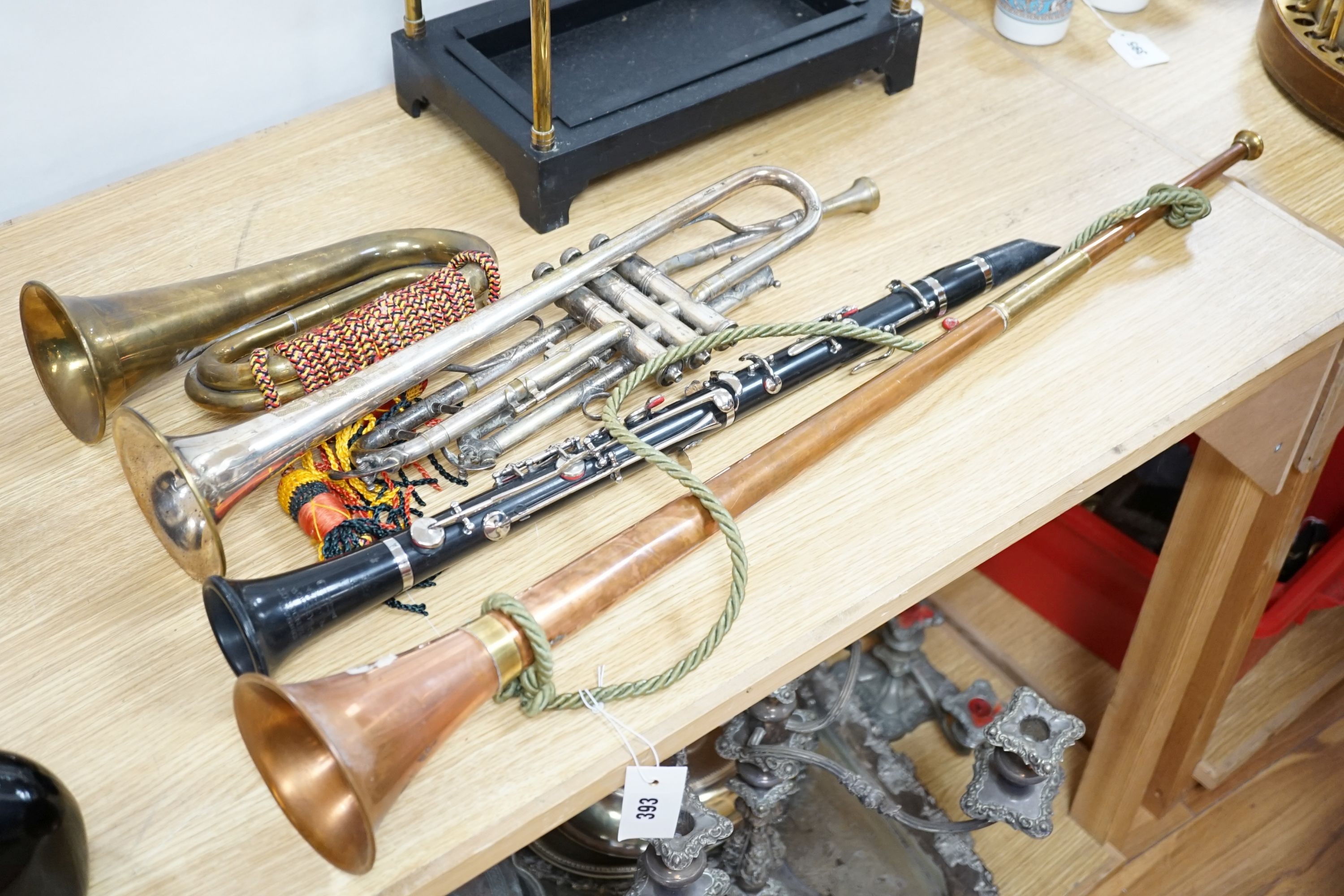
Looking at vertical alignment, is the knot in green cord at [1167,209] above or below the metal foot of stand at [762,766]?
above

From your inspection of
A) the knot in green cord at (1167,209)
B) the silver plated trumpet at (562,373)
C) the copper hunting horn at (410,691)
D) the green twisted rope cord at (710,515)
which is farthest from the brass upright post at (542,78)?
the knot in green cord at (1167,209)

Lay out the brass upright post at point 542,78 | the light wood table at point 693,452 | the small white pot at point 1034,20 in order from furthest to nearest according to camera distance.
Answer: the small white pot at point 1034,20
the brass upright post at point 542,78
the light wood table at point 693,452

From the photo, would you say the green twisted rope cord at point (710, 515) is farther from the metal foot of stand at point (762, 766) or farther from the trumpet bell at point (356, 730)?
the metal foot of stand at point (762, 766)

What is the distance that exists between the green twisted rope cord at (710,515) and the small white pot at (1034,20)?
26.9 inches

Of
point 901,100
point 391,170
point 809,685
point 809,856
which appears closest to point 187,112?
point 391,170

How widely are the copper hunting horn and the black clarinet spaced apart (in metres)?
0.07

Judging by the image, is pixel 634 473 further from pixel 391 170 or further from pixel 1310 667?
pixel 1310 667

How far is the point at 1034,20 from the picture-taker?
61.6 inches

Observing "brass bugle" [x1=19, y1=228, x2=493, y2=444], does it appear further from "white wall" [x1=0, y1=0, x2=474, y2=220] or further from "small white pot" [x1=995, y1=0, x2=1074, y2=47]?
"small white pot" [x1=995, y1=0, x2=1074, y2=47]

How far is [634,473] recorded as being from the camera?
1050 mm

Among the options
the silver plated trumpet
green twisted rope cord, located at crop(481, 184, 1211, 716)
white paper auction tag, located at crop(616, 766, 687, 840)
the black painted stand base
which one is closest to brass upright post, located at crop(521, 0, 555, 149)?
the black painted stand base

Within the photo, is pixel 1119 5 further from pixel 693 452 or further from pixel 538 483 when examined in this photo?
pixel 538 483

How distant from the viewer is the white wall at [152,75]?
126 cm

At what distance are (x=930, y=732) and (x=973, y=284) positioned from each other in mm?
777
